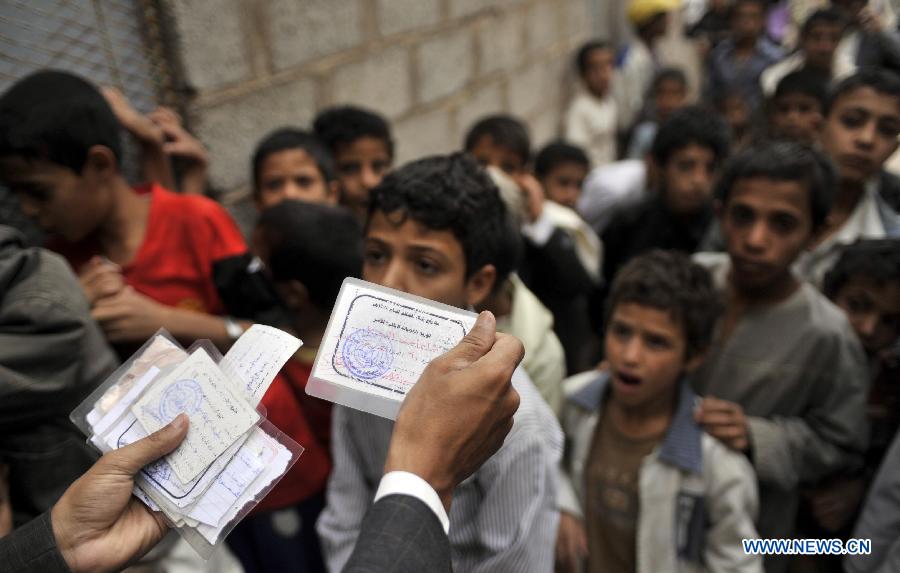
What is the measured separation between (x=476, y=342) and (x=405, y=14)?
8.92ft

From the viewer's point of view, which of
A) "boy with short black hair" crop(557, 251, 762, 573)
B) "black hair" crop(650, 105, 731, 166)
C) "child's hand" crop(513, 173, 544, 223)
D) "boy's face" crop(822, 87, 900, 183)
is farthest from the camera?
"black hair" crop(650, 105, 731, 166)

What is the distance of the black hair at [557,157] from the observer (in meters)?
3.33

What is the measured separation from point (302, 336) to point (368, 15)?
5.93ft

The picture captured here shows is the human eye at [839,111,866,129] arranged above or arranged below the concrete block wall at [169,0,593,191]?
below

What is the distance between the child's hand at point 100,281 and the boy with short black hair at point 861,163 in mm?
2351

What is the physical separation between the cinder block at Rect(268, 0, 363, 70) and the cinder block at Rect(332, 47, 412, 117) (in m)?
0.13

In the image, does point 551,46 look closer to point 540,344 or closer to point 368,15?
point 368,15

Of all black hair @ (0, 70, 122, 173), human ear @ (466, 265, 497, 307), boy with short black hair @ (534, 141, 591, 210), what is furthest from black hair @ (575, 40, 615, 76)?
black hair @ (0, 70, 122, 173)

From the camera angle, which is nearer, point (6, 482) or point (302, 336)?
point (6, 482)

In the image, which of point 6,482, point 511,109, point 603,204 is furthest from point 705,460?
point 511,109

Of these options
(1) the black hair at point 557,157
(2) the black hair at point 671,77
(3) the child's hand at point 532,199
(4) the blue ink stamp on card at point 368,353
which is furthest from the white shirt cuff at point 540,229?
(2) the black hair at point 671,77

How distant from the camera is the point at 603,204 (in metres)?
3.18

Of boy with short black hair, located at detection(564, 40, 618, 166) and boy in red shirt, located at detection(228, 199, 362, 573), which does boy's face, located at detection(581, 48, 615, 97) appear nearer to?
boy with short black hair, located at detection(564, 40, 618, 166)

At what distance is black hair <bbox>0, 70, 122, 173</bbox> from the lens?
1.40 metres
